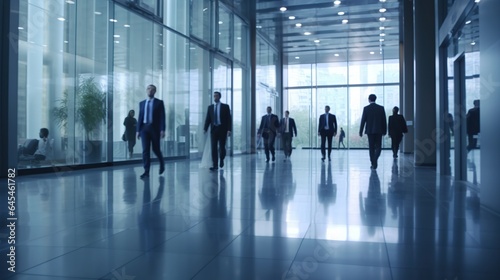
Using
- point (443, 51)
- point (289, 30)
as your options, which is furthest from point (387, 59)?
point (443, 51)

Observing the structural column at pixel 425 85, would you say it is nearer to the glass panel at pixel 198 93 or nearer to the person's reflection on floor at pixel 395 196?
the person's reflection on floor at pixel 395 196

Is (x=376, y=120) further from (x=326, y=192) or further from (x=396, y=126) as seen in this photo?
(x=396, y=126)

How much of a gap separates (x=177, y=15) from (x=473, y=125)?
11550 millimetres

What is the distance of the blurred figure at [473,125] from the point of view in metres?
6.59

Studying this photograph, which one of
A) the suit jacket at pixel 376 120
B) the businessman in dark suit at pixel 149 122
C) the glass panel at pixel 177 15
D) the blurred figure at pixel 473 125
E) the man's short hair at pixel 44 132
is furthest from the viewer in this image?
the glass panel at pixel 177 15

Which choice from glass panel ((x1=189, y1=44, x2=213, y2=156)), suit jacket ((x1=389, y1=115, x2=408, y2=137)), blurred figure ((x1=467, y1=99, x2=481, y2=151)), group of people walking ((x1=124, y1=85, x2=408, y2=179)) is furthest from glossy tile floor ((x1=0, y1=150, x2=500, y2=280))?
glass panel ((x1=189, y1=44, x2=213, y2=156))

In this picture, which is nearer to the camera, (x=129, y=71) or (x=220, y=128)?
(x=220, y=128)

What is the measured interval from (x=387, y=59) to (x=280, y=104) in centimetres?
810

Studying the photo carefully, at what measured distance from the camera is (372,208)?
16.2ft

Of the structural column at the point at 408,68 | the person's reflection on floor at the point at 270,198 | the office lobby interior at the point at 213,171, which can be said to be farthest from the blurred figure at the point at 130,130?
the structural column at the point at 408,68

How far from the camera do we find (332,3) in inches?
755

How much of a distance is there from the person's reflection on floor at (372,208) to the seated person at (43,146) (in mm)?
7388

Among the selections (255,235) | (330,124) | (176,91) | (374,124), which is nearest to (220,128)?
(374,124)

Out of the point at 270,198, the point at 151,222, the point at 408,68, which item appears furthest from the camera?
the point at 408,68
